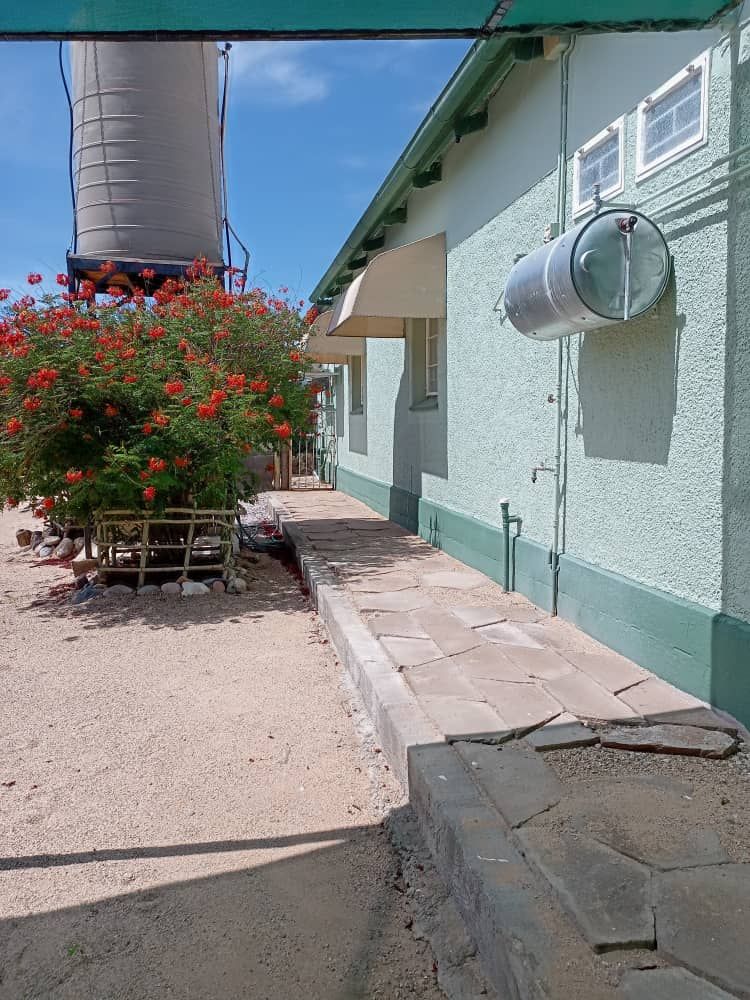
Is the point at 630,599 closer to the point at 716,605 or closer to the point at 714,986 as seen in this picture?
the point at 716,605

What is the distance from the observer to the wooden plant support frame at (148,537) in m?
6.64

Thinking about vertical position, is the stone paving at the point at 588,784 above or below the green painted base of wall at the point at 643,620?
below

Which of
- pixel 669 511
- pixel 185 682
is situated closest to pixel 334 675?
pixel 185 682

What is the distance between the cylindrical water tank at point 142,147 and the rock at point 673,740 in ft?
29.0

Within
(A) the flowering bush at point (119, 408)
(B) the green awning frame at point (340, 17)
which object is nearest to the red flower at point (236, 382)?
(A) the flowering bush at point (119, 408)

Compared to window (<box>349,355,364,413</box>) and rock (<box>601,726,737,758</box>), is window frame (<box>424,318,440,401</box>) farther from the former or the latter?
rock (<box>601,726,737,758</box>)

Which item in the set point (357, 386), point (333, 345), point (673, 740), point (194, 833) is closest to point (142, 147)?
point (333, 345)

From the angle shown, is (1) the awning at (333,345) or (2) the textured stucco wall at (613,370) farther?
(1) the awning at (333,345)

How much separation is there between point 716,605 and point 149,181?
30.0 feet

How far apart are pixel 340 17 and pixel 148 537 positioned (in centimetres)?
489

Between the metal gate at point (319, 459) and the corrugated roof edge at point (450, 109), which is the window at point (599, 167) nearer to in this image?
the corrugated roof edge at point (450, 109)

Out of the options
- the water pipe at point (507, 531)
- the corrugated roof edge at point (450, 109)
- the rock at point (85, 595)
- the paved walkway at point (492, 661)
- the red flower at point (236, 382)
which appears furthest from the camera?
the rock at point (85, 595)

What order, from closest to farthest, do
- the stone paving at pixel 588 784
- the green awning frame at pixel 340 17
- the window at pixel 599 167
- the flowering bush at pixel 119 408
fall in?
the stone paving at pixel 588 784, the green awning frame at pixel 340 17, the window at pixel 599 167, the flowering bush at pixel 119 408

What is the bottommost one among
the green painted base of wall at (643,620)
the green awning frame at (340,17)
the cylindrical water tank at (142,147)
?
the green painted base of wall at (643,620)
